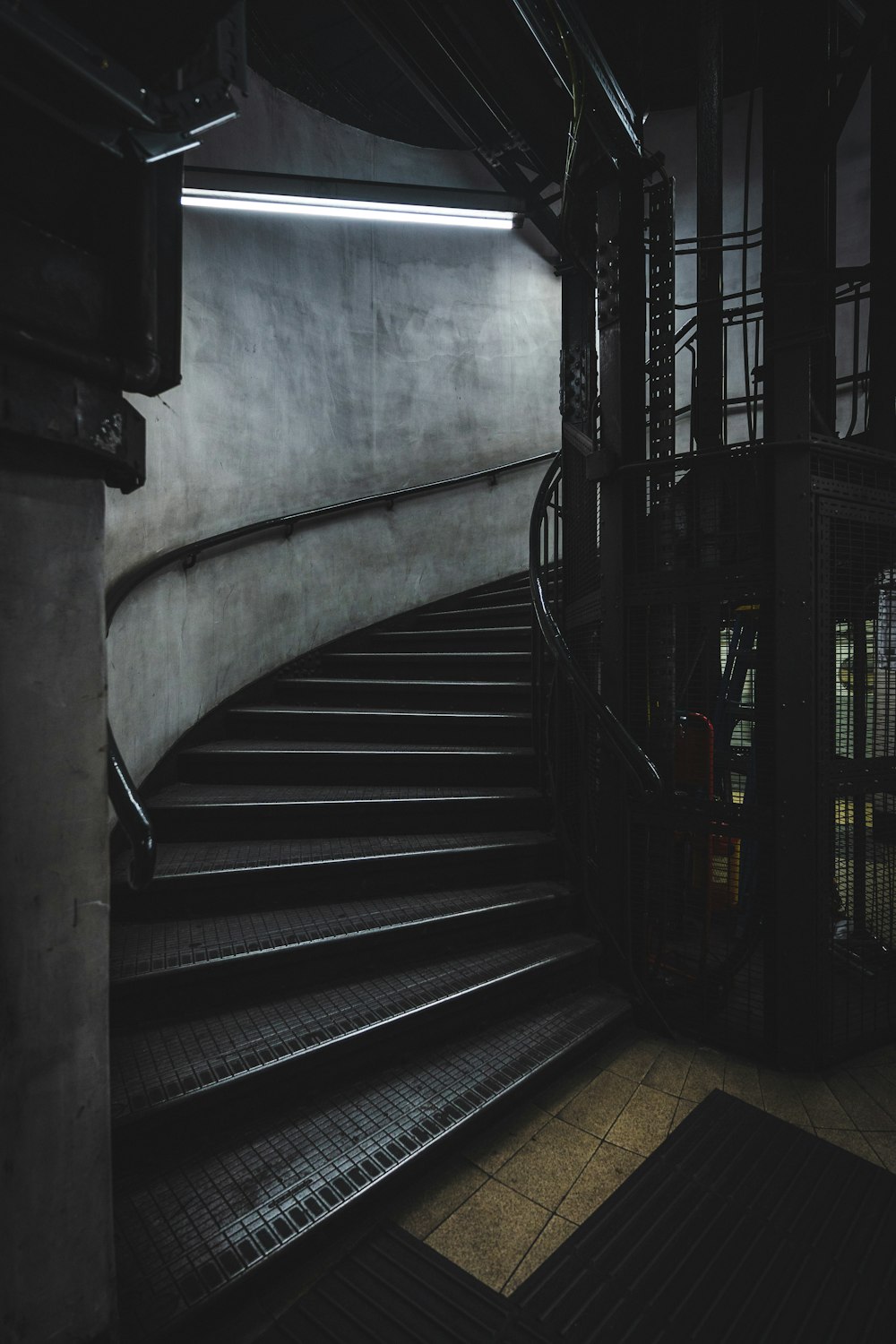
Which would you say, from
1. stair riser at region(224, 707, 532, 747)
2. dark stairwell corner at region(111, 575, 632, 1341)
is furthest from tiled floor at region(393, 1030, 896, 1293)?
stair riser at region(224, 707, 532, 747)

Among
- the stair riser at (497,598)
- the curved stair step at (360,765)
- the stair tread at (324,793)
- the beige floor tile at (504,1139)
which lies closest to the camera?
the beige floor tile at (504,1139)

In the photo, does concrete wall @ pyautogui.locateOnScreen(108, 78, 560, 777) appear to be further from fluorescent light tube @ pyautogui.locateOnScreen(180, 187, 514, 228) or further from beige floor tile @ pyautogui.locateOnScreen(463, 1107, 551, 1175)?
beige floor tile @ pyautogui.locateOnScreen(463, 1107, 551, 1175)

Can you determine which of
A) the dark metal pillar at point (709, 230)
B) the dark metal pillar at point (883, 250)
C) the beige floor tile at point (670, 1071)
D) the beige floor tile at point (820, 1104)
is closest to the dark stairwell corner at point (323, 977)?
the beige floor tile at point (670, 1071)

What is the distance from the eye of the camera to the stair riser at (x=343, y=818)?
127 inches

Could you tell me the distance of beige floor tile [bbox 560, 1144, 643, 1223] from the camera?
2.07 metres

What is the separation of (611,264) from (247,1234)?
13.7 feet

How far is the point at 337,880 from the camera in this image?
2.97 m

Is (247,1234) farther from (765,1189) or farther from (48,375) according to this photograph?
(48,375)

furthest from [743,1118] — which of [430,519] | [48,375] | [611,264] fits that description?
[430,519]

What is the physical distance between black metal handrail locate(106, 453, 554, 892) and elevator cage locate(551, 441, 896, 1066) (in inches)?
83.9

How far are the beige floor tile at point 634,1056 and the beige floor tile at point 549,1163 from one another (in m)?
0.42

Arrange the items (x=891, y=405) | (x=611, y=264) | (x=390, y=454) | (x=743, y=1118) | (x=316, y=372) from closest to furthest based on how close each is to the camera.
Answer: (x=743, y=1118) < (x=611, y=264) < (x=891, y=405) < (x=316, y=372) < (x=390, y=454)

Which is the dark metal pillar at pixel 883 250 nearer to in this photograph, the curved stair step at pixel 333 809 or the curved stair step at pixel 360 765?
the curved stair step at pixel 360 765

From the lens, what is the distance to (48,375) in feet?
4.40
